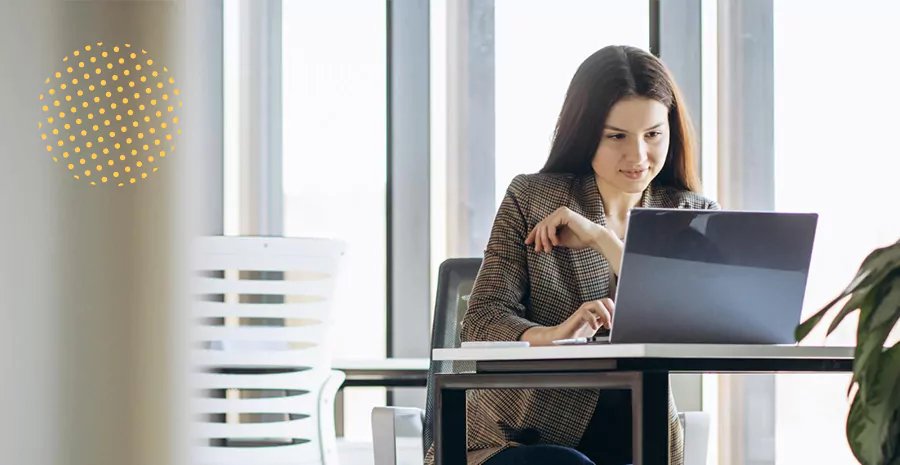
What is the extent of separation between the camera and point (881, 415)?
0.85m

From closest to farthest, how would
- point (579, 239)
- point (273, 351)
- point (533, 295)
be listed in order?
point (579, 239), point (533, 295), point (273, 351)

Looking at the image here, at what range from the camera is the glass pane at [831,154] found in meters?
2.83

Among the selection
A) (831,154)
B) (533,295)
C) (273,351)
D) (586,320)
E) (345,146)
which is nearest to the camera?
(586,320)

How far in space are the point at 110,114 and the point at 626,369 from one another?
640 millimetres

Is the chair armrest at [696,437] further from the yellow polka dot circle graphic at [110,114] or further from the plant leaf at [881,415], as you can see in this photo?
the yellow polka dot circle graphic at [110,114]

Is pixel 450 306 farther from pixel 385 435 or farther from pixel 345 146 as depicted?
pixel 345 146

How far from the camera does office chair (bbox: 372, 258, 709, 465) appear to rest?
5.63ft

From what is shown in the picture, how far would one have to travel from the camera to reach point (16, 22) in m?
0.77

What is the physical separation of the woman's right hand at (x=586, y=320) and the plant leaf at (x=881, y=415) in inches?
23.4

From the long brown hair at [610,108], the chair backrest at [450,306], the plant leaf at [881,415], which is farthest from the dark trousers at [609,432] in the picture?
the plant leaf at [881,415]

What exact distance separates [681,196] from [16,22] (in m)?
1.38

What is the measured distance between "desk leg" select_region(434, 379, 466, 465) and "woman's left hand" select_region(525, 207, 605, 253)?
41 centimetres

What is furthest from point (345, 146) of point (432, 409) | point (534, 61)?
point (432, 409)

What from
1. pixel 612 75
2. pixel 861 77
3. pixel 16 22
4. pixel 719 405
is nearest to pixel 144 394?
pixel 16 22
